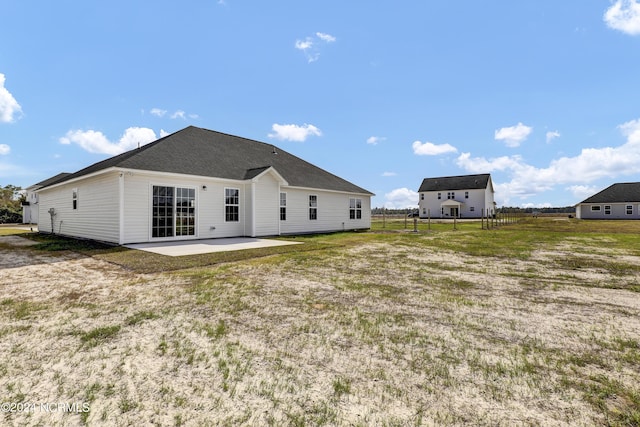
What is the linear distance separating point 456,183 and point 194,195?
49.3 metres

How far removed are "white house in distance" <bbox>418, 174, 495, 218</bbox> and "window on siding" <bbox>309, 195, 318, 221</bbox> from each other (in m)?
33.3

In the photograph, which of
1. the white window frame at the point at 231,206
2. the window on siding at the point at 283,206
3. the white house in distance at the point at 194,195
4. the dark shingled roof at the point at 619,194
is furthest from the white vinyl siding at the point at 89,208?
the dark shingled roof at the point at 619,194

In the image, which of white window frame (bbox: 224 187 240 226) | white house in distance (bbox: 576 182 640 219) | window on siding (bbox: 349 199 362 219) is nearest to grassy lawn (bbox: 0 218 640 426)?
white window frame (bbox: 224 187 240 226)

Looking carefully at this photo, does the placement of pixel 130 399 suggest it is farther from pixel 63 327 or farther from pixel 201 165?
pixel 201 165

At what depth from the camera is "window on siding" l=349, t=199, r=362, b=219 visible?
75.3 feet

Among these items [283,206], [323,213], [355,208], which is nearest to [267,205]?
[283,206]

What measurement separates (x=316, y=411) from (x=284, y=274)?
475 centimetres

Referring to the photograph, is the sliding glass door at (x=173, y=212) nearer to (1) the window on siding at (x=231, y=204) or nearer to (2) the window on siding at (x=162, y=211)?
(2) the window on siding at (x=162, y=211)

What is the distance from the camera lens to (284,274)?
695 cm

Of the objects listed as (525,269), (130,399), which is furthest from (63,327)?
(525,269)

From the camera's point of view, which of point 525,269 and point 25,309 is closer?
point 25,309

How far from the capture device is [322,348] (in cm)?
332

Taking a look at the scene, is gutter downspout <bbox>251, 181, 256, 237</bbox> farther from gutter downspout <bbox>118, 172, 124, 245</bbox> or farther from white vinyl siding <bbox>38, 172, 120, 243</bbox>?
white vinyl siding <bbox>38, 172, 120, 243</bbox>

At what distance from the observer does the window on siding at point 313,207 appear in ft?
64.2
